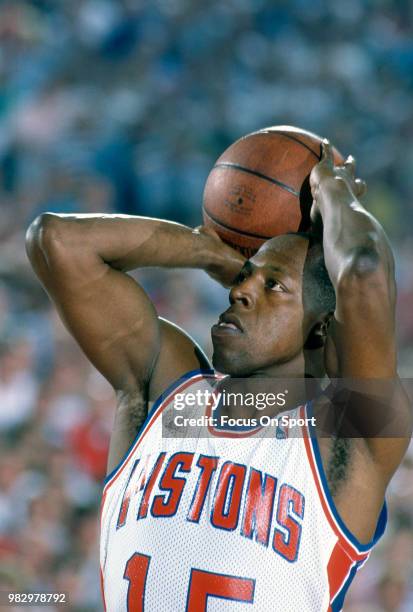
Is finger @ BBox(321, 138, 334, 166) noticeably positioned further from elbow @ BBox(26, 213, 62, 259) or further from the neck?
elbow @ BBox(26, 213, 62, 259)

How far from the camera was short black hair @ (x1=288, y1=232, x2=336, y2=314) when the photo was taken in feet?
11.3

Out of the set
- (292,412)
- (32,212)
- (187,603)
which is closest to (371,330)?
(292,412)

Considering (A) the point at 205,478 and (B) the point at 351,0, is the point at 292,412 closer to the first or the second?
(A) the point at 205,478

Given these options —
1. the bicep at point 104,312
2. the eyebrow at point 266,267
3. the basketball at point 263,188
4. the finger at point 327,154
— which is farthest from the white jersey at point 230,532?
the finger at point 327,154

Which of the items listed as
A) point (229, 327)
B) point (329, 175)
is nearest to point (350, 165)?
point (329, 175)

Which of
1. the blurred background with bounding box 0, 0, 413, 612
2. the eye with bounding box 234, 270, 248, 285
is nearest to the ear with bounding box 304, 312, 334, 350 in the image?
the eye with bounding box 234, 270, 248, 285

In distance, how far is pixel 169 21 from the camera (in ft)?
35.4

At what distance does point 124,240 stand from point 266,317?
0.58 m

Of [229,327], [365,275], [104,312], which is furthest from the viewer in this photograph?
[104,312]

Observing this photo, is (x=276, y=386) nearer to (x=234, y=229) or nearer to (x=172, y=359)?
(x=172, y=359)

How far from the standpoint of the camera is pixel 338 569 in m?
3.04

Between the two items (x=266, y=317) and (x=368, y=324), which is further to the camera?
(x=266, y=317)

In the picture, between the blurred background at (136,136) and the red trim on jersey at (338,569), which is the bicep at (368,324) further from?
the blurred background at (136,136)

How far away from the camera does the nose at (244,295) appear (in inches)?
133
